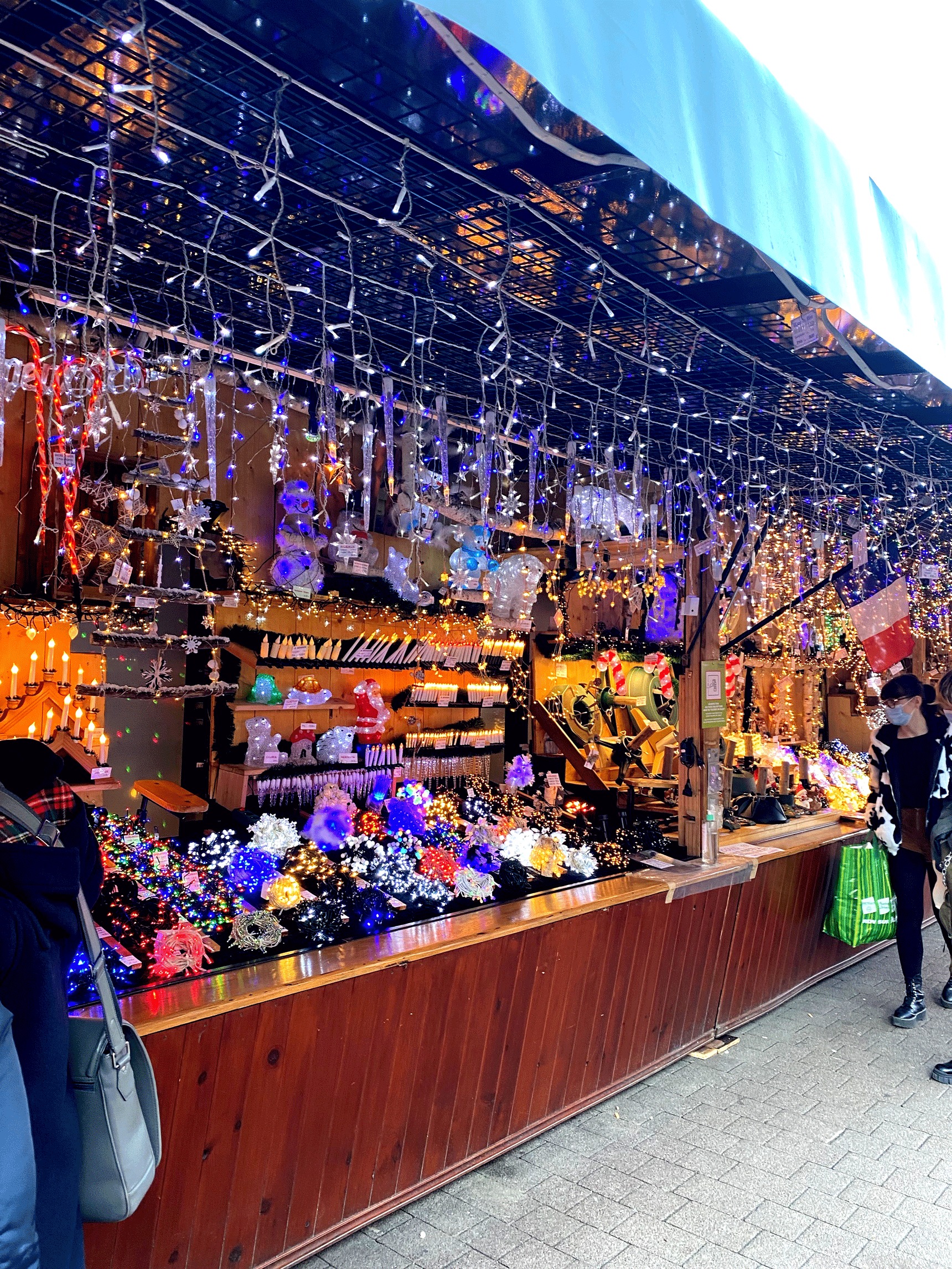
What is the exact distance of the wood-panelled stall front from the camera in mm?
2623

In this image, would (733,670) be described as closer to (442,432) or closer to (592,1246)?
(442,432)

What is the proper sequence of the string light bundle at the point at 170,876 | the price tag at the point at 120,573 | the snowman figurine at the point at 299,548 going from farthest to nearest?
1. the snowman figurine at the point at 299,548
2. the price tag at the point at 120,573
3. the string light bundle at the point at 170,876

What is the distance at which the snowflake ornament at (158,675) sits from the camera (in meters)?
5.16

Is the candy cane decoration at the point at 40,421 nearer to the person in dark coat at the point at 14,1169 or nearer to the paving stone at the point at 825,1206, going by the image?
the person in dark coat at the point at 14,1169

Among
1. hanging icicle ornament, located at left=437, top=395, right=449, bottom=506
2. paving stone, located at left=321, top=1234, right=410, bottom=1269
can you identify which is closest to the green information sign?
hanging icicle ornament, located at left=437, top=395, right=449, bottom=506

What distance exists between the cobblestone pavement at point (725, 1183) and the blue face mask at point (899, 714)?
1753 mm

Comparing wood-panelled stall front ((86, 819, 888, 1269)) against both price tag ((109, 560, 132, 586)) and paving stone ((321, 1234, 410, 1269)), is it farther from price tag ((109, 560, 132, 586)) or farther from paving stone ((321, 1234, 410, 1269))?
price tag ((109, 560, 132, 586))

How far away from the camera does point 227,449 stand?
616 cm

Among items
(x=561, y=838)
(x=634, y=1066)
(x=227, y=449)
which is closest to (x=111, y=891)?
(x=561, y=838)

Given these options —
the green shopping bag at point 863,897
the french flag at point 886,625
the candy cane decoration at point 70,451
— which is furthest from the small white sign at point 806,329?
the french flag at point 886,625

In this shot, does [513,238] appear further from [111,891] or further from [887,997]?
[887,997]

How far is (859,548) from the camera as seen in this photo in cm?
619

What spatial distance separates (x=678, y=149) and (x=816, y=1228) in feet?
11.0

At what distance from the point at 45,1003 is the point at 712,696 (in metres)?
4.30
